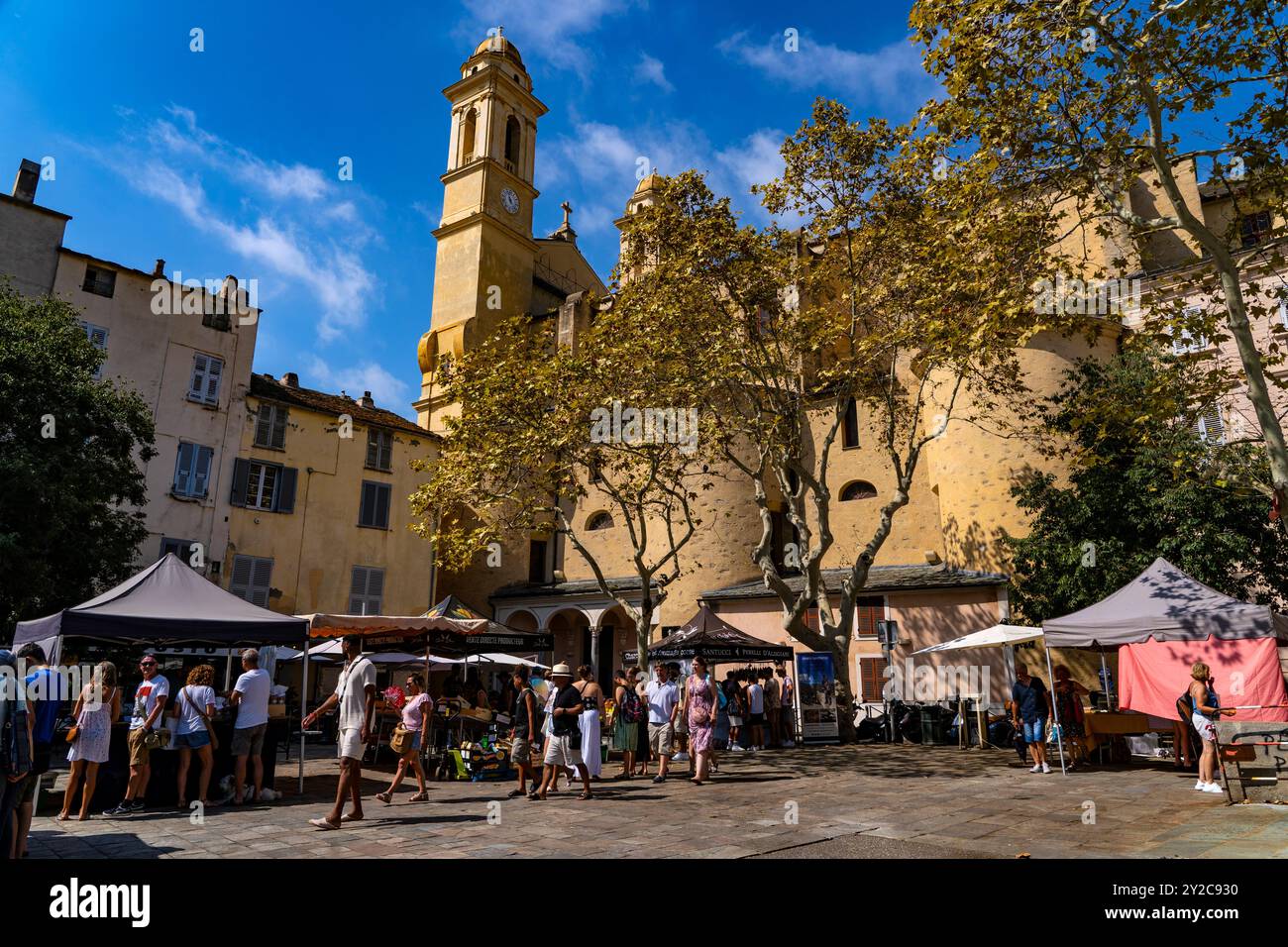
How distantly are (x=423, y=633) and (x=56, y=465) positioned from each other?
32.5 ft

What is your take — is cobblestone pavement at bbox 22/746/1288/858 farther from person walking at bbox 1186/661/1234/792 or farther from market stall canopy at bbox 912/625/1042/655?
market stall canopy at bbox 912/625/1042/655

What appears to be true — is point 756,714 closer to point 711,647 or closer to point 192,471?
point 711,647

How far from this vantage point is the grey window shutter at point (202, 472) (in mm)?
25688

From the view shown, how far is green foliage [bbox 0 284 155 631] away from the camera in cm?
1711

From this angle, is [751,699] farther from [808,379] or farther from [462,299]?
[462,299]

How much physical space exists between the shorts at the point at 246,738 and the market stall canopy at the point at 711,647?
9809 mm

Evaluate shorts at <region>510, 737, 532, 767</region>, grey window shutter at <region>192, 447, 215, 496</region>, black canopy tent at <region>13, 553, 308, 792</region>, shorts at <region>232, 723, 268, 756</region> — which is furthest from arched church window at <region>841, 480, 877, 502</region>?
shorts at <region>232, 723, 268, 756</region>

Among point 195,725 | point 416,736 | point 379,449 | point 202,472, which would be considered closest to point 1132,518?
point 416,736

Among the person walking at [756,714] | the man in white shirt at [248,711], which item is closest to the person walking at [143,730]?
the man in white shirt at [248,711]

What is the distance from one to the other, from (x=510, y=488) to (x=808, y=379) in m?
13.0

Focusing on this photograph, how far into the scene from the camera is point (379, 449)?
1198 inches

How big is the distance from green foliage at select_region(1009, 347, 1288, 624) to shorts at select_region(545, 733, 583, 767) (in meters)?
11.1
